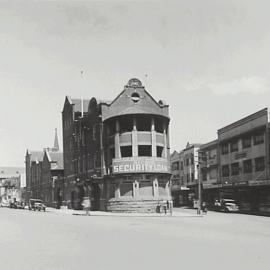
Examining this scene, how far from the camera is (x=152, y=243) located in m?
17.0

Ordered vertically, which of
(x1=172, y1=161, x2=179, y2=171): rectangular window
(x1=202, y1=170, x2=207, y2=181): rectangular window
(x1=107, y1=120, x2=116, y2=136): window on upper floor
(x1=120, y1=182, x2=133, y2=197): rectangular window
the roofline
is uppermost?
the roofline

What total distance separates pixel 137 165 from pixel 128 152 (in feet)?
8.39

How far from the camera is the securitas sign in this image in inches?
2072

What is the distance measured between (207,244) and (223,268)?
17.6 ft

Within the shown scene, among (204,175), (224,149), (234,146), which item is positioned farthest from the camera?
(204,175)

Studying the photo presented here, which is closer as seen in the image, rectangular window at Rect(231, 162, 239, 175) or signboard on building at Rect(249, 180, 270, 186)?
signboard on building at Rect(249, 180, 270, 186)

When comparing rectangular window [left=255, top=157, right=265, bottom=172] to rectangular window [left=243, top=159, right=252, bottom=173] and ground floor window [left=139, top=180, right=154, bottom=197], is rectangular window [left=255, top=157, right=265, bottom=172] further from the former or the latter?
ground floor window [left=139, top=180, right=154, bottom=197]

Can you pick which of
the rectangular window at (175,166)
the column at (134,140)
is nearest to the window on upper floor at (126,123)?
the column at (134,140)

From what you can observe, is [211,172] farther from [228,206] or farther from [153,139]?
[153,139]

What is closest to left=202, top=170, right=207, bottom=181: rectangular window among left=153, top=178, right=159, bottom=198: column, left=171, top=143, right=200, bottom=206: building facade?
left=171, top=143, right=200, bottom=206: building facade

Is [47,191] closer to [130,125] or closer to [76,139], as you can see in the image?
[76,139]

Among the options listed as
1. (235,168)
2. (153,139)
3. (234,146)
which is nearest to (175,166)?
(235,168)

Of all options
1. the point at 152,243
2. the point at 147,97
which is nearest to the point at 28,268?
the point at 152,243

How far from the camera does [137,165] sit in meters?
52.7
